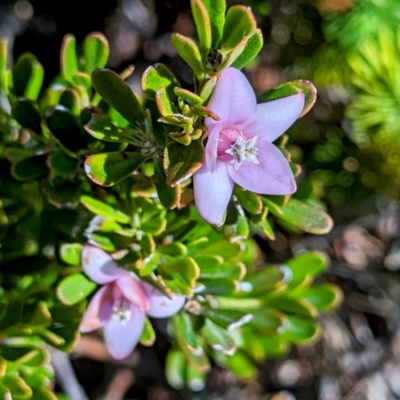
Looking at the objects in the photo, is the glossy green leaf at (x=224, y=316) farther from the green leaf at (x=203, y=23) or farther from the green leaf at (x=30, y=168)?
the green leaf at (x=203, y=23)

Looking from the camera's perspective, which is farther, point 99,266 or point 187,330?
point 187,330

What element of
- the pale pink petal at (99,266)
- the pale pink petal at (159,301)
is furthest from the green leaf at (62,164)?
the pale pink petal at (159,301)

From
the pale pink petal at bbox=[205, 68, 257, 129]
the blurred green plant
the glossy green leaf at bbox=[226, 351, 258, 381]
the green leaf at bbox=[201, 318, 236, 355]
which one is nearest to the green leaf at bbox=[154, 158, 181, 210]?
the blurred green plant

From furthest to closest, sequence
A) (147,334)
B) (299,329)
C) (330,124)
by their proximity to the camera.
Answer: (330,124) → (299,329) → (147,334)

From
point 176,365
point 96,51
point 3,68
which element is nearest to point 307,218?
point 96,51

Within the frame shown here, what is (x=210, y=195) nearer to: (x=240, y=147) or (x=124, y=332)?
(x=240, y=147)
